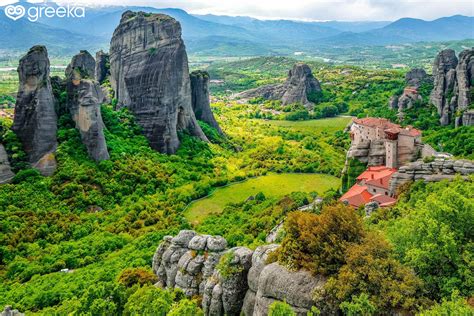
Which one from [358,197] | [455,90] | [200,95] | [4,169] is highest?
[200,95]

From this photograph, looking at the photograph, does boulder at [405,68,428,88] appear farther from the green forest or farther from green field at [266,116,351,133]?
green field at [266,116,351,133]

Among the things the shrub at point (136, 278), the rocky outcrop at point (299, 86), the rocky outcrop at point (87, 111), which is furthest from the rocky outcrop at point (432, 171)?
the rocky outcrop at point (299, 86)

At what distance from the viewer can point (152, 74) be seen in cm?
7238

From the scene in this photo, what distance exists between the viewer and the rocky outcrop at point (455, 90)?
82750 mm

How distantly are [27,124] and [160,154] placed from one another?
20.8 meters

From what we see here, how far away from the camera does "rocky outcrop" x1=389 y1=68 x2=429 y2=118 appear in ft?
343

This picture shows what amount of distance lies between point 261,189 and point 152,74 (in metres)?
25.5

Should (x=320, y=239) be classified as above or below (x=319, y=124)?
above

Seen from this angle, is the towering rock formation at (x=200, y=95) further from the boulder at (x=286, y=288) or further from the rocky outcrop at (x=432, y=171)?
the boulder at (x=286, y=288)

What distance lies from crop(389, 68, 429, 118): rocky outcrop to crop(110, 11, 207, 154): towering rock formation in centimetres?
5276

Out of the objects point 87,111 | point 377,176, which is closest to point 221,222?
point 377,176

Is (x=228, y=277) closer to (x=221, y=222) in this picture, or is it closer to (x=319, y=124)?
(x=221, y=222)

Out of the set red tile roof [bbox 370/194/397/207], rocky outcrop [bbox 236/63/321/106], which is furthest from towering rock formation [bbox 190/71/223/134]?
rocky outcrop [bbox 236/63/321/106]

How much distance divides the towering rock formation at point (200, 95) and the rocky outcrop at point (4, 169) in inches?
1730
